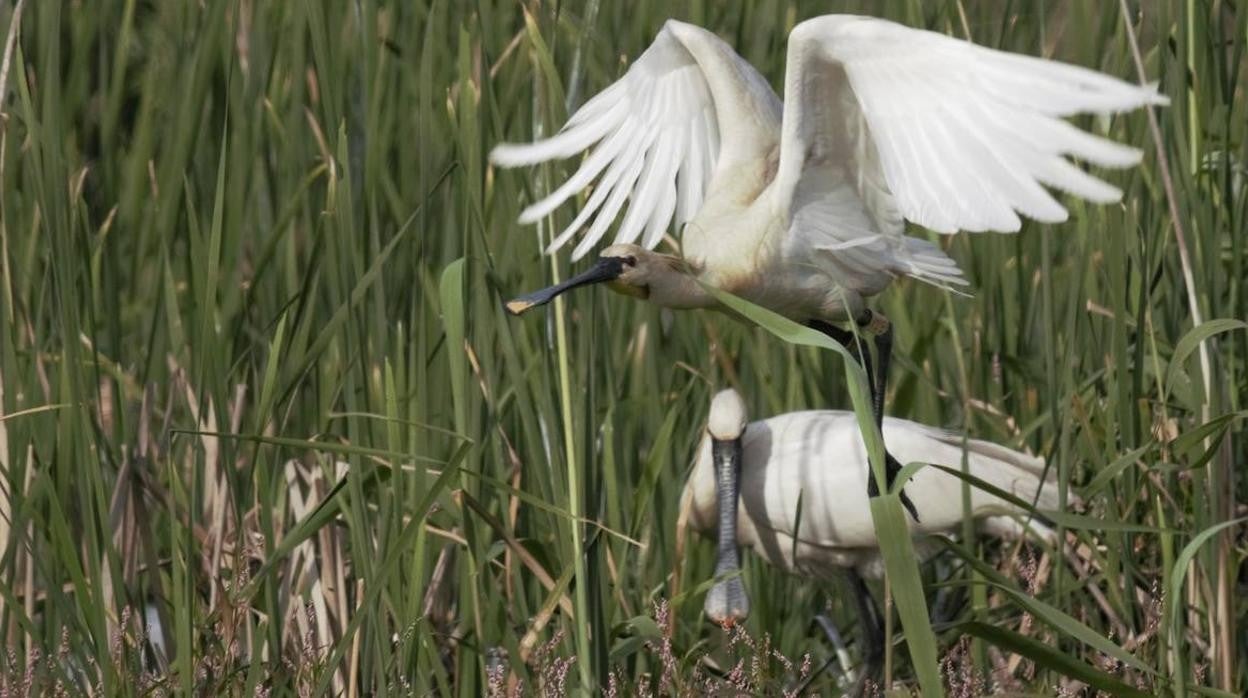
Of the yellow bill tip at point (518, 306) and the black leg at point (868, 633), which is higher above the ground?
the yellow bill tip at point (518, 306)

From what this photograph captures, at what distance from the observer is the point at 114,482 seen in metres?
2.77

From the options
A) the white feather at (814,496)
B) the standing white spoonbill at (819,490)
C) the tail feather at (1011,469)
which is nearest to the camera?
the tail feather at (1011,469)

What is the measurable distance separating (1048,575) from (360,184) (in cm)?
119

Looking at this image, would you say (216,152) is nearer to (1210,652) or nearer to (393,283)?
(393,283)

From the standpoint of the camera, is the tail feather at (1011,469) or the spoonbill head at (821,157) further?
the tail feather at (1011,469)

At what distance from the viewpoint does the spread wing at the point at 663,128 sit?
2934mm

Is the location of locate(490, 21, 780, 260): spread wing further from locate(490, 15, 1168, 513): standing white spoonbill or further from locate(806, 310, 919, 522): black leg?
locate(806, 310, 919, 522): black leg

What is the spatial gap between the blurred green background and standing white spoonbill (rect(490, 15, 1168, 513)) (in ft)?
0.38

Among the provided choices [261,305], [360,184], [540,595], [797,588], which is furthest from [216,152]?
[797,588]

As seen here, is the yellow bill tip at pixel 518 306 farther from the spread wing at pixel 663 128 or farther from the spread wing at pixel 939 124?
the spread wing at pixel 939 124

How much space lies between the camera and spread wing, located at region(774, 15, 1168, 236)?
2.10 meters

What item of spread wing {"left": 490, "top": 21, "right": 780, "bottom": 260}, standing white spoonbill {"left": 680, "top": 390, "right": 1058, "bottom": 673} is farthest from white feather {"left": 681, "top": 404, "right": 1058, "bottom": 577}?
spread wing {"left": 490, "top": 21, "right": 780, "bottom": 260}

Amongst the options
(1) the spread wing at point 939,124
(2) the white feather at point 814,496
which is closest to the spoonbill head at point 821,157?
(1) the spread wing at point 939,124

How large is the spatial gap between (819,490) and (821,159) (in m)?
0.94
